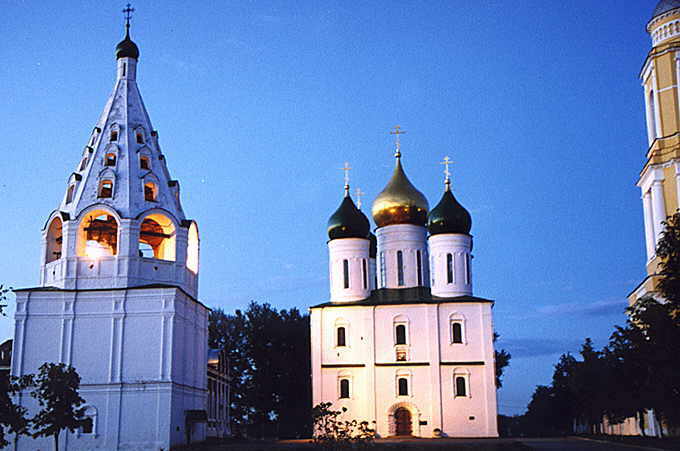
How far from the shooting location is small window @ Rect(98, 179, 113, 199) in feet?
101

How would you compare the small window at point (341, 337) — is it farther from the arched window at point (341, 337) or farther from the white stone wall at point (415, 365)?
the white stone wall at point (415, 365)

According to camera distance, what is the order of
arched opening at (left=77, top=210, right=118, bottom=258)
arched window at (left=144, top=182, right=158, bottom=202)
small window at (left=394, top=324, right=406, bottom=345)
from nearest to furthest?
arched opening at (left=77, top=210, right=118, bottom=258)
arched window at (left=144, top=182, right=158, bottom=202)
small window at (left=394, top=324, right=406, bottom=345)

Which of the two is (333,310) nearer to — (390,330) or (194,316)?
(390,330)

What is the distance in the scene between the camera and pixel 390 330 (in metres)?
40.3

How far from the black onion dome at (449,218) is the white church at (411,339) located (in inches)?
2.1

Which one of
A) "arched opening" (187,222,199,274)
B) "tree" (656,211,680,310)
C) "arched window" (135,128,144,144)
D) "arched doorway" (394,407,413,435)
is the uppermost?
"arched window" (135,128,144,144)

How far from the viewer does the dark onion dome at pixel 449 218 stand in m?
42.5

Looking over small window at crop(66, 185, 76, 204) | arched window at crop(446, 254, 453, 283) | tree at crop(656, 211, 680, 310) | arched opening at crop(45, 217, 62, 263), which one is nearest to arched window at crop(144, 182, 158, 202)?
small window at crop(66, 185, 76, 204)

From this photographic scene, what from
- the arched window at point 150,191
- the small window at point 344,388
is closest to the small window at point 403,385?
the small window at point 344,388

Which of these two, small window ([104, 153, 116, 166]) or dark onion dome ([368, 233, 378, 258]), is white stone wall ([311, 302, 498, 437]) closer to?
dark onion dome ([368, 233, 378, 258])

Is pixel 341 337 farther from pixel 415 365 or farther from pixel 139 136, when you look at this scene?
pixel 139 136

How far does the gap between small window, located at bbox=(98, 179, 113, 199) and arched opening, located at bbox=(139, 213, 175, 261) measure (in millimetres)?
1666

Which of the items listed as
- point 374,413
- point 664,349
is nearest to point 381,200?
point 374,413

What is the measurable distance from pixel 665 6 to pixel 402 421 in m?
22.8
